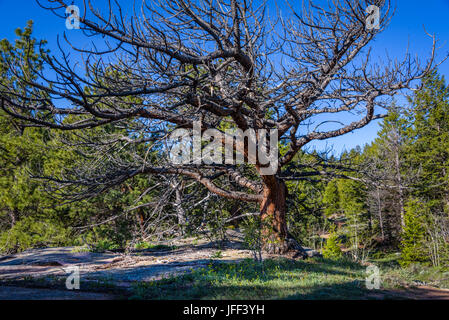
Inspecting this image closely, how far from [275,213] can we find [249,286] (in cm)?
382

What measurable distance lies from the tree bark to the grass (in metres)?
1.96

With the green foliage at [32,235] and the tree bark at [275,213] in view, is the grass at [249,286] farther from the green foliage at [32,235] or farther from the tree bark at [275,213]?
the green foliage at [32,235]

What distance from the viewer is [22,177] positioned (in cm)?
1313

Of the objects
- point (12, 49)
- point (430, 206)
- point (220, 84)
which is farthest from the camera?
point (430, 206)

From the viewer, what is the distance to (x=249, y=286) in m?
4.21

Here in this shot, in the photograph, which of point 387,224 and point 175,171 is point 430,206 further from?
point 175,171

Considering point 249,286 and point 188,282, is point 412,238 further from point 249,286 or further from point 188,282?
point 188,282

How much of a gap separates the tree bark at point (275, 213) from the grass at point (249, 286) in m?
1.96

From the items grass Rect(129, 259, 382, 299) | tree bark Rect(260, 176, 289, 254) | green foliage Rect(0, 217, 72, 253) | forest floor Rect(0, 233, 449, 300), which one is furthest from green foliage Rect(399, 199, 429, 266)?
green foliage Rect(0, 217, 72, 253)

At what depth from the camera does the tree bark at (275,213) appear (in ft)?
25.4

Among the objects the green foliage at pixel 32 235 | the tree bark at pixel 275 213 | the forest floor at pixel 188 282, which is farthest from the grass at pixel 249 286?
the green foliage at pixel 32 235

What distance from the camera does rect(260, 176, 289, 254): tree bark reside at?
305 inches

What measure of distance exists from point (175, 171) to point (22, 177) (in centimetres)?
902
